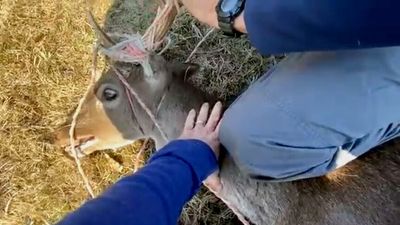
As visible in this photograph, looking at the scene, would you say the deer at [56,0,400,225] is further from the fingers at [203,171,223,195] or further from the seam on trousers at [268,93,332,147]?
Result: the seam on trousers at [268,93,332,147]

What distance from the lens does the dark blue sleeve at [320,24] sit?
2.27 meters

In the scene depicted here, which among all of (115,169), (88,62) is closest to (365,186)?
(115,169)

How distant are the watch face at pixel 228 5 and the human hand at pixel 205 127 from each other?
0.79 meters

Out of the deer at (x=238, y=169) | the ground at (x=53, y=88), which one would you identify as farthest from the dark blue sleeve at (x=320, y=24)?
the ground at (x=53, y=88)

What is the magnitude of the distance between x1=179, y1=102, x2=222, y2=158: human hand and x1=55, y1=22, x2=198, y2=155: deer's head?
0.30 metres

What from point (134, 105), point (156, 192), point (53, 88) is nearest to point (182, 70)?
point (134, 105)

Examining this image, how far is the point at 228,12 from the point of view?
2748 millimetres

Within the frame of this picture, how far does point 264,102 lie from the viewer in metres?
3.23

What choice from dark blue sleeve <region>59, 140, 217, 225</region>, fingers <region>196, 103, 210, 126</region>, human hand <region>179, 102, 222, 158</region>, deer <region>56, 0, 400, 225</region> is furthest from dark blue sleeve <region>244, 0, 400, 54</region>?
deer <region>56, 0, 400, 225</region>

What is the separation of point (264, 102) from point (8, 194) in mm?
2115

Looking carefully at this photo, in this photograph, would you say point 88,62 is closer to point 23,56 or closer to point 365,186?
point 23,56

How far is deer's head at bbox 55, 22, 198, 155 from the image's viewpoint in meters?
3.92

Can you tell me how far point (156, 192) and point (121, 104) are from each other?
1437 millimetres

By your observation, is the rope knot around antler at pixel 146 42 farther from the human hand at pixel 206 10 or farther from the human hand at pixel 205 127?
the human hand at pixel 206 10
